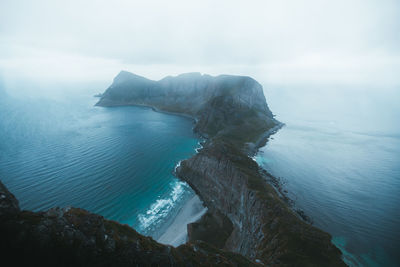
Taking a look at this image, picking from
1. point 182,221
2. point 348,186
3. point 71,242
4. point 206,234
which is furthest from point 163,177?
point 348,186

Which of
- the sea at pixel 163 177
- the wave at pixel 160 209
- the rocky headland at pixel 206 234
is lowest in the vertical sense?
the wave at pixel 160 209

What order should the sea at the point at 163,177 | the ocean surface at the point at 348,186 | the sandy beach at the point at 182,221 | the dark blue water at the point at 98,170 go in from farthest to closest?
the dark blue water at the point at 98,170 < the sea at the point at 163,177 < the ocean surface at the point at 348,186 < the sandy beach at the point at 182,221

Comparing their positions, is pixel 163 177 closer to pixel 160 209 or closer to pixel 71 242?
pixel 160 209

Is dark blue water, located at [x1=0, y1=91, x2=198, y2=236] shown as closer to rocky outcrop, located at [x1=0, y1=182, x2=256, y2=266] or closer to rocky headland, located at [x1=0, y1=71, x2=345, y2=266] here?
rocky headland, located at [x1=0, y1=71, x2=345, y2=266]

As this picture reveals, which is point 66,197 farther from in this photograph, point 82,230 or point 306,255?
point 306,255

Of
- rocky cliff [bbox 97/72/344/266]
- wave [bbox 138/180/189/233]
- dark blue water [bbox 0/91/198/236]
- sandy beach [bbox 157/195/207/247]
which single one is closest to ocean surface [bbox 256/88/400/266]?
rocky cliff [bbox 97/72/344/266]

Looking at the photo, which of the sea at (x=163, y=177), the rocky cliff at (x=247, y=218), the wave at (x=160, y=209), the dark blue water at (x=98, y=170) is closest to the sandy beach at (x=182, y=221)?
the sea at (x=163, y=177)

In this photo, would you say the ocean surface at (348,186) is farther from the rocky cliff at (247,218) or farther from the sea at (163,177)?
the rocky cliff at (247,218)

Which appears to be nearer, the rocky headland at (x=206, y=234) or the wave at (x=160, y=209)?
the rocky headland at (x=206, y=234)
